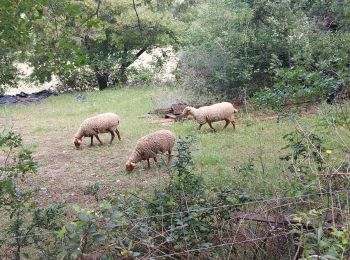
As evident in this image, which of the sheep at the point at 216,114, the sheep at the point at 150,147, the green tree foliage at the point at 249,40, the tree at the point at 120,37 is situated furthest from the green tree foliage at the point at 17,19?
the tree at the point at 120,37

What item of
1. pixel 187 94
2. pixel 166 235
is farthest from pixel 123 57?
pixel 166 235

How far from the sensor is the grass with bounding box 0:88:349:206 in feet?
23.4

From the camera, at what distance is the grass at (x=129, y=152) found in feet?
23.4

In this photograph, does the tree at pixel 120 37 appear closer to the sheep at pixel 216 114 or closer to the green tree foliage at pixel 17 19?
the sheep at pixel 216 114

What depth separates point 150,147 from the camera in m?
9.31

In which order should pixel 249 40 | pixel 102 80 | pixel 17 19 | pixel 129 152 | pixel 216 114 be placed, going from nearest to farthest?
1. pixel 17 19
2. pixel 129 152
3. pixel 216 114
4. pixel 249 40
5. pixel 102 80

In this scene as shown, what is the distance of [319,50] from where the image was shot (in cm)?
1306

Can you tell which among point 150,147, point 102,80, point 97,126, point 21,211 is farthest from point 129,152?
point 102,80

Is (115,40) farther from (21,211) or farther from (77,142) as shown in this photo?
(21,211)

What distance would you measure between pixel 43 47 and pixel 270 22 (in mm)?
10805

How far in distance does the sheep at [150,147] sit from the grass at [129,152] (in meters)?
0.24

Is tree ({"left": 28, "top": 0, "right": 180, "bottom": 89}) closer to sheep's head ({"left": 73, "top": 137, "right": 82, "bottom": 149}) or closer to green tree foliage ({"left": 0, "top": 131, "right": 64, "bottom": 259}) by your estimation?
sheep's head ({"left": 73, "top": 137, "right": 82, "bottom": 149})

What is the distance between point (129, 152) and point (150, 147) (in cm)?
180

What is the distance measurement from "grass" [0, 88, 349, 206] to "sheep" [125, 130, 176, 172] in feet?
0.78
